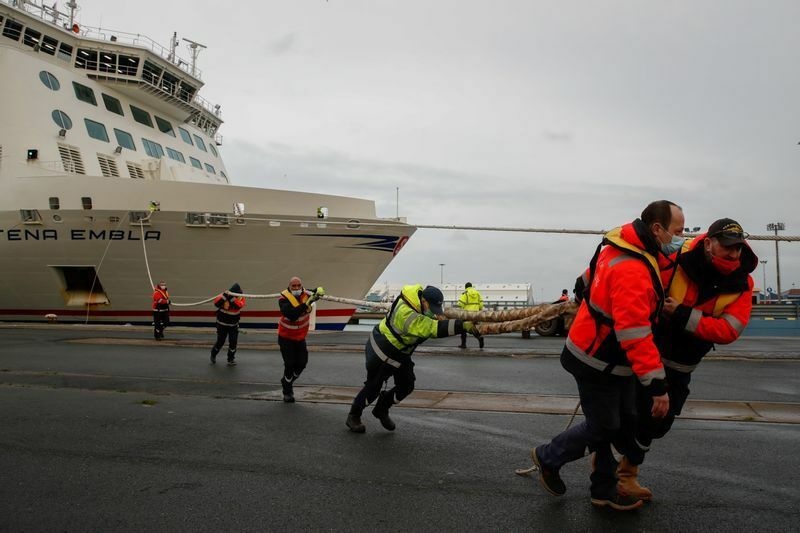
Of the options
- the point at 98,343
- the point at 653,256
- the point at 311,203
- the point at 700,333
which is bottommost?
the point at 98,343

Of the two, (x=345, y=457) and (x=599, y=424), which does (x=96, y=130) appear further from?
(x=599, y=424)

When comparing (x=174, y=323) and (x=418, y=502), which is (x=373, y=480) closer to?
(x=418, y=502)

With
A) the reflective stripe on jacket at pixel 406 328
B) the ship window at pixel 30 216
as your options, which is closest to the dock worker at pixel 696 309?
the reflective stripe on jacket at pixel 406 328

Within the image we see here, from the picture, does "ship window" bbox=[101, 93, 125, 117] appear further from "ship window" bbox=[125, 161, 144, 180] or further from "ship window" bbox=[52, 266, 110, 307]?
"ship window" bbox=[52, 266, 110, 307]

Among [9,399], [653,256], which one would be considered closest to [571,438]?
[653,256]

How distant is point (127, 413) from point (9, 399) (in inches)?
73.5

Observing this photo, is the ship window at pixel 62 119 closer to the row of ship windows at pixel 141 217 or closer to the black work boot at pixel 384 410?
the row of ship windows at pixel 141 217

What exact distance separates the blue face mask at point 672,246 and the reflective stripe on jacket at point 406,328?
1599mm

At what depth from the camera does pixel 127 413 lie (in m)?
6.64

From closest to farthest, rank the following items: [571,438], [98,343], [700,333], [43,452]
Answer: [700,333]
[571,438]
[43,452]
[98,343]

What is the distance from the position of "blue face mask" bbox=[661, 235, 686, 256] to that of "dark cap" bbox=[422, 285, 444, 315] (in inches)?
74.8

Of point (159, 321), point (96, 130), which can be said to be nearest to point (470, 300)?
point (159, 321)

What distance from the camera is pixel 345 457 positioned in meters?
4.98

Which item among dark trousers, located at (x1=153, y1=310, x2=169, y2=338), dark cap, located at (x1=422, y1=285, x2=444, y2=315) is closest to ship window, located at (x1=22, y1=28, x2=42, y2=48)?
dark trousers, located at (x1=153, y1=310, x2=169, y2=338)
